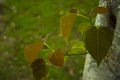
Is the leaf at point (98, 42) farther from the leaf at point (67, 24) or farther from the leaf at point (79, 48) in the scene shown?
the leaf at point (79, 48)

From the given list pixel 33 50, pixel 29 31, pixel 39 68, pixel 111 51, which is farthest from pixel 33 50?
pixel 29 31

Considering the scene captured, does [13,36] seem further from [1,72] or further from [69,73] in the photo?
[69,73]

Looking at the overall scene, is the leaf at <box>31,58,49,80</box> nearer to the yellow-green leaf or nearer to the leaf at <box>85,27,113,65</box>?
the yellow-green leaf

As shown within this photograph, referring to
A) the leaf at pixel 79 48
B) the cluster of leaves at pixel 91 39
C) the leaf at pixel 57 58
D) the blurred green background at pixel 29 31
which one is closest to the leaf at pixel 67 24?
A: the cluster of leaves at pixel 91 39

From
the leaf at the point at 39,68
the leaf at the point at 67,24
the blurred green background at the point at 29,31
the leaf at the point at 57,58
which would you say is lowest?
the blurred green background at the point at 29,31

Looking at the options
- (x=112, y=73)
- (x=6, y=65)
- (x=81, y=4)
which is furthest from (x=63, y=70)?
(x=112, y=73)
